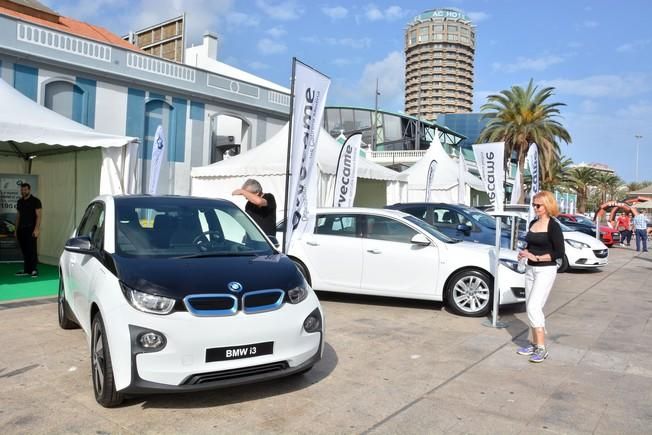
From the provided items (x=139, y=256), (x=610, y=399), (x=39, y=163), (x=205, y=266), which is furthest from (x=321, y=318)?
(x=39, y=163)

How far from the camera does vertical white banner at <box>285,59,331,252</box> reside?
7098mm

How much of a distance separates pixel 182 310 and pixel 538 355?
3611 mm

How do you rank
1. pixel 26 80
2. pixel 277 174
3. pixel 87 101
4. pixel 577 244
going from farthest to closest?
pixel 87 101
pixel 26 80
pixel 277 174
pixel 577 244

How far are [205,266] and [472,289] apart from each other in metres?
4.46

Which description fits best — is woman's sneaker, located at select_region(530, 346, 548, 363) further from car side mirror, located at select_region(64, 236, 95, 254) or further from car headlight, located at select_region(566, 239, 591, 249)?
car headlight, located at select_region(566, 239, 591, 249)

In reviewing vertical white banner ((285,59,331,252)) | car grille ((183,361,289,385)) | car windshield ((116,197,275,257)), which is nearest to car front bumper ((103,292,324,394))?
car grille ((183,361,289,385))

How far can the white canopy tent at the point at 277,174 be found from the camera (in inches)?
554

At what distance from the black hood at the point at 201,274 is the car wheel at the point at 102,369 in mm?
447

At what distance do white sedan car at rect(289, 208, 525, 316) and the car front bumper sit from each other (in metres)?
4.02

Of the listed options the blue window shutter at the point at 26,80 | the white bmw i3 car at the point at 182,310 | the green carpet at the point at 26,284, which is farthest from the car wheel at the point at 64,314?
the blue window shutter at the point at 26,80

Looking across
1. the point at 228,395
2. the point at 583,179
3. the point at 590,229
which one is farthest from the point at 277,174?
the point at 583,179

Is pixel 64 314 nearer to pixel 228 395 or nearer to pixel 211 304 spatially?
pixel 228 395

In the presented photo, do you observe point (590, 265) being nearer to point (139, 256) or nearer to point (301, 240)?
point (301, 240)

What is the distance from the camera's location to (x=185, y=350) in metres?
3.52
